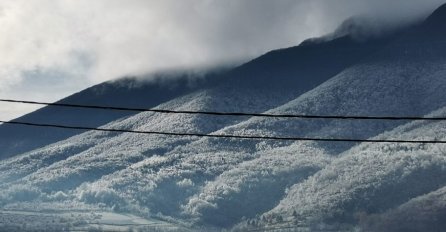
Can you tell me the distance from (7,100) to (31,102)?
7.87ft

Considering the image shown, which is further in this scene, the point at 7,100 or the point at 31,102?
the point at 7,100

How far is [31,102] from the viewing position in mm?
23750

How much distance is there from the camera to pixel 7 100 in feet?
84.5
